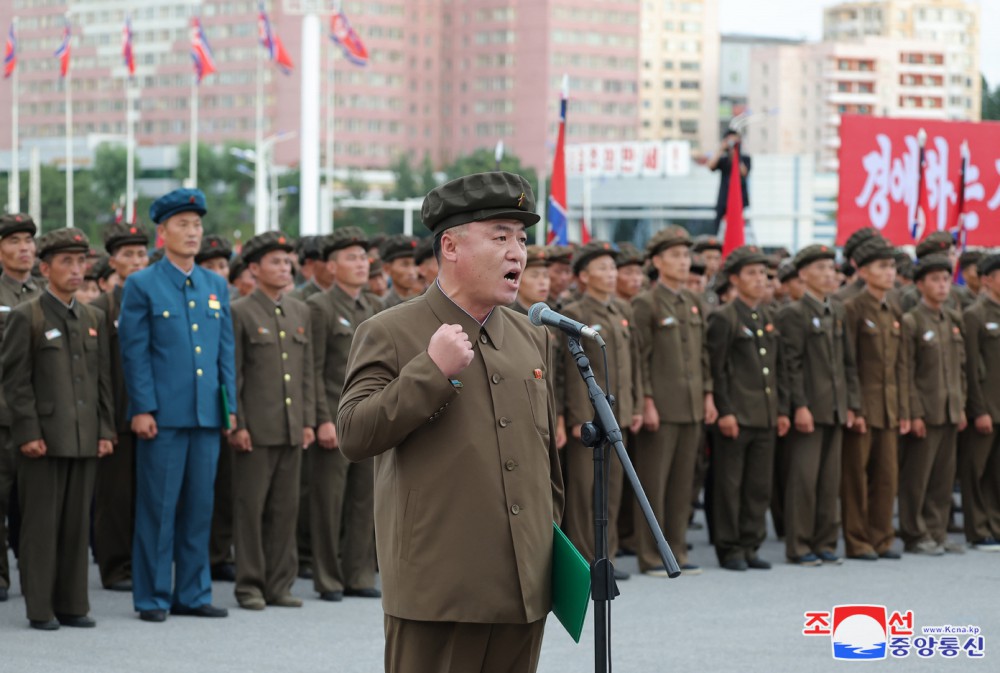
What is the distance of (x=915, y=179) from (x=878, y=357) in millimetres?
4776

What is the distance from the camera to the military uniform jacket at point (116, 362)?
31.8ft

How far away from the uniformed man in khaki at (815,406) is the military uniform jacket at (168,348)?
4.45m

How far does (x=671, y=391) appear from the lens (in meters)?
10.6

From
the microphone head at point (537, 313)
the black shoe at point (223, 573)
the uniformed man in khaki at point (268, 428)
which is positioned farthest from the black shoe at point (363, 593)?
the microphone head at point (537, 313)

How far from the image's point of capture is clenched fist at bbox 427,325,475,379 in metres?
4.01

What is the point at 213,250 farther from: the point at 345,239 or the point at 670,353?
the point at 670,353

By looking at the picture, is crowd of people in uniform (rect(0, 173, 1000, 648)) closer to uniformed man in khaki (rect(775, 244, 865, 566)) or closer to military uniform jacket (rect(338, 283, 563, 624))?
uniformed man in khaki (rect(775, 244, 865, 566))

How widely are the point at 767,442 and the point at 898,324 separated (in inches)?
55.9

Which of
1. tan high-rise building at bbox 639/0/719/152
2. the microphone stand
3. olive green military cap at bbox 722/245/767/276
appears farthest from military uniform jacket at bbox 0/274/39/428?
tan high-rise building at bbox 639/0/719/152

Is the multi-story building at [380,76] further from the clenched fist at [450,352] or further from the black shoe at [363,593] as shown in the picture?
the clenched fist at [450,352]

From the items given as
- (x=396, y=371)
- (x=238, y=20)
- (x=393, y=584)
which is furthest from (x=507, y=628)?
(x=238, y=20)

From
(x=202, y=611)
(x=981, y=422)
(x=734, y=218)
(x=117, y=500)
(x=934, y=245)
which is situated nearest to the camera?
(x=202, y=611)

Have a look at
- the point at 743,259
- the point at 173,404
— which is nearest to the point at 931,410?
the point at 743,259

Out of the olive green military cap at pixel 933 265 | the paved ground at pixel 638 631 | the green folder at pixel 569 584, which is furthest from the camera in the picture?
the olive green military cap at pixel 933 265
